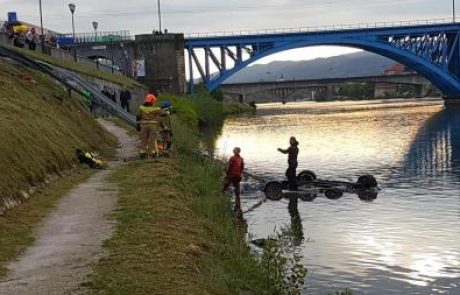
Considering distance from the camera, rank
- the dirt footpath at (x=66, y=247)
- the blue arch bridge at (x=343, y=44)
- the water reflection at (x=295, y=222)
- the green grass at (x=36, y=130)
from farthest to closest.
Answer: the blue arch bridge at (x=343, y=44)
the water reflection at (x=295, y=222)
the green grass at (x=36, y=130)
the dirt footpath at (x=66, y=247)

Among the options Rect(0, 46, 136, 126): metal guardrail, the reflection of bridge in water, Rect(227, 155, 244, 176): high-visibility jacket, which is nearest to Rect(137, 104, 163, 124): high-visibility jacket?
Rect(227, 155, 244, 176): high-visibility jacket

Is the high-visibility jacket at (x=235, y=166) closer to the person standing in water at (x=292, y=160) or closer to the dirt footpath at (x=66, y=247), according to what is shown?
the person standing in water at (x=292, y=160)

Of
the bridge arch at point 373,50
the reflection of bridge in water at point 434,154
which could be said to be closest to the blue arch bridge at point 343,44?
the bridge arch at point 373,50

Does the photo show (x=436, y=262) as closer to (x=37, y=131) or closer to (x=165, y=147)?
(x=37, y=131)

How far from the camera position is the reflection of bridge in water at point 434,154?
28969 millimetres

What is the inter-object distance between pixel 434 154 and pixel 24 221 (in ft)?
91.9

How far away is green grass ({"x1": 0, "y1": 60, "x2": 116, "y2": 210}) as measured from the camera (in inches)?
536

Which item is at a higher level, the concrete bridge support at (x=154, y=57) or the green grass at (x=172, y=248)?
the concrete bridge support at (x=154, y=57)

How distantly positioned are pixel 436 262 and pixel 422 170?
16.1 meters

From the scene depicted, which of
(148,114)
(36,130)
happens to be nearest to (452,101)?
(148,114)

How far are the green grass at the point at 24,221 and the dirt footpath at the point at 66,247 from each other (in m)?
0.13

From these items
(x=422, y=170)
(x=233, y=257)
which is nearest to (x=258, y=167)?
(x=422, y=170)

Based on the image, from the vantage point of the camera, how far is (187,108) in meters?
54.4

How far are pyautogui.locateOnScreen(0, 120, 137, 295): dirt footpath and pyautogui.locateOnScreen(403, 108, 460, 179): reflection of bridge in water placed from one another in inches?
682
